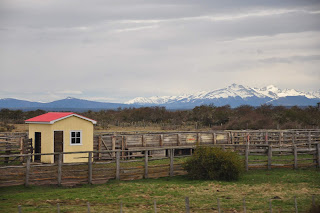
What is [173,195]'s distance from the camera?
17109mm

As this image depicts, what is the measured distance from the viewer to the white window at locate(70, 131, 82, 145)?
88.0 ft

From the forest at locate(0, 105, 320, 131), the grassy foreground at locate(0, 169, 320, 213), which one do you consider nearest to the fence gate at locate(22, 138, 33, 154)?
the grassy foreground at locate(0, 169, 320, 213)

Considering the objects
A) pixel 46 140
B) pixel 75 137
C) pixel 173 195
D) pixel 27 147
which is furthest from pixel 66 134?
pixel 173 195

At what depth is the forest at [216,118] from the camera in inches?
2179

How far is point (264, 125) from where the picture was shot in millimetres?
53031

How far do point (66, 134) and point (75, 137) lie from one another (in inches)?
24.5

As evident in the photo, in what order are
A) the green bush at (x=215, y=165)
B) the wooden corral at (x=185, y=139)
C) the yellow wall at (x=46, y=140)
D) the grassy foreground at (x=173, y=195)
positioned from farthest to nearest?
the wooden corral at (x=185, y=139) → the yellow wall at (x=46, y=140) → the green bush at (x=215, y=165) → the grassy foreground at (x=173, y=195)

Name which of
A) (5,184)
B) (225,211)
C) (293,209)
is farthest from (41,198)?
(293,209)

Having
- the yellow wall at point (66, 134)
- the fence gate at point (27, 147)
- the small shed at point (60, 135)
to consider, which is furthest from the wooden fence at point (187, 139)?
the fence gate at point (27, 147)

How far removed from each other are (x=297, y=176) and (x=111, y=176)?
9142mm

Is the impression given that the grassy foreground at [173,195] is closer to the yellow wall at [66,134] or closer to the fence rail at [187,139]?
the yellow wall at [66,134]

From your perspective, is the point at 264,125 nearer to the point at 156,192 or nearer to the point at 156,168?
the point at 156,168

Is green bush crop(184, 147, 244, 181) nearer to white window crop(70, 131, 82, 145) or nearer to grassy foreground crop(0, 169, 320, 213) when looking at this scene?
grassy foreground crop(0, 169, 320, 213)

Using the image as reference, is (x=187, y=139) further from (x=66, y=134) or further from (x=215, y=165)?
(x=215, y=165)
